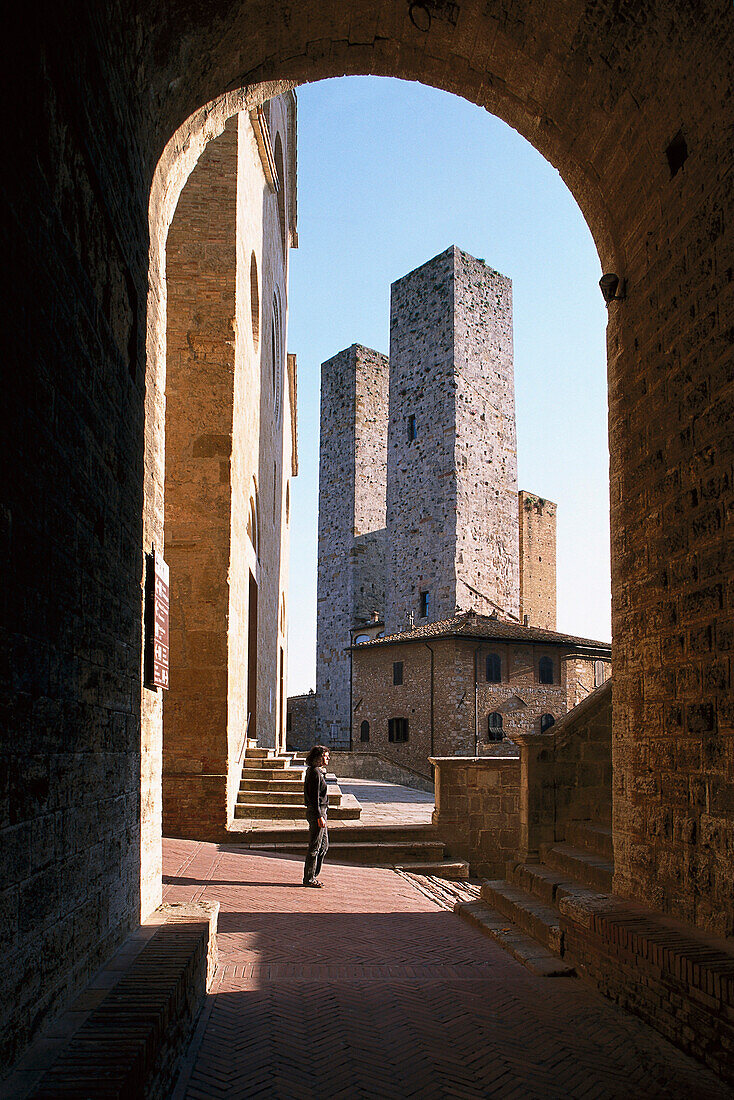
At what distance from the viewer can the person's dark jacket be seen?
7.96m

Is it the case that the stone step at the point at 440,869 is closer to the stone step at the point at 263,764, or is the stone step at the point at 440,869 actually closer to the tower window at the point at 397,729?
the stone step at the point at 263,764

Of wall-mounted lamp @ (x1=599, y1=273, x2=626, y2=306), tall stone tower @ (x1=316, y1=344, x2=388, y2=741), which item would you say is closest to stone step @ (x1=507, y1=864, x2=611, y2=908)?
wall-mounted lamp @ (x1=599, y1=273, x2=626, y2=306)

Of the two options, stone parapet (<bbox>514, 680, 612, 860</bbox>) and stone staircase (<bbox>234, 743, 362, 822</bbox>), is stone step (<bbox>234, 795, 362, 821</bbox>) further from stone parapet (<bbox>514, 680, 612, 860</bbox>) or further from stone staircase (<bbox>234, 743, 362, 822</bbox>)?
stone parapet (<bbox>514, 680, 612, 860</bbox>)

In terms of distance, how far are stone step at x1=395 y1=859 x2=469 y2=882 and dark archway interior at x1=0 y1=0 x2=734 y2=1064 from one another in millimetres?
4602

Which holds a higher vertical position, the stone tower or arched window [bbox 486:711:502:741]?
the stone tower

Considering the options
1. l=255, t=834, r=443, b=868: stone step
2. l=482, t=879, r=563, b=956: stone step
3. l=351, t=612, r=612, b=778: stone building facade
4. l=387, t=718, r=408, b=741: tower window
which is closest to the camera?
l=482, t=879, r=563, b=956: stone step

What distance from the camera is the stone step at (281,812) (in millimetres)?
10648

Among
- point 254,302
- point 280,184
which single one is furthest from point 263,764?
point 280,184

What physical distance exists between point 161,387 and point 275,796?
756cm

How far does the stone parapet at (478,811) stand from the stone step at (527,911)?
2.73m

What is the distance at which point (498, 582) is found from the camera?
27109 millimetres

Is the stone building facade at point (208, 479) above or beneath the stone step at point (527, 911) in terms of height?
above

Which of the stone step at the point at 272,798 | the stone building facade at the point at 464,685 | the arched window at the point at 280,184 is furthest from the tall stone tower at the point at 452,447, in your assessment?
the stone step at the point at 272,798

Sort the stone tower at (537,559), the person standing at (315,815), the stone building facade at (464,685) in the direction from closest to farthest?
the person standing at (315,815), the stone building facade at (464,685), the stone tower at (537,559)
